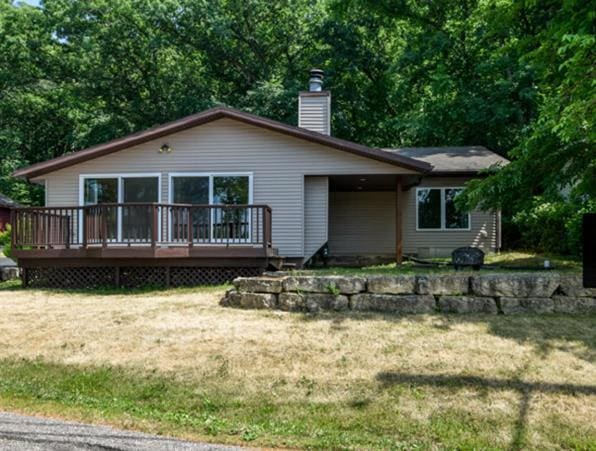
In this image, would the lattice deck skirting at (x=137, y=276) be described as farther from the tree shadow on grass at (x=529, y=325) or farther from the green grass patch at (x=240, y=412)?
the green grass patch at (x=240, y=412)

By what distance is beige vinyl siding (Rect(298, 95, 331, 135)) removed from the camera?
13.7m

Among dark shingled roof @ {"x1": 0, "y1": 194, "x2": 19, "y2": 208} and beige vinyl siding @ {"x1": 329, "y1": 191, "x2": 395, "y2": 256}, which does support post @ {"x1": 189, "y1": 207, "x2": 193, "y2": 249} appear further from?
dark shingled roof @ {"x1": 0, "y1": 194, "x2": 19, "y2": 208}

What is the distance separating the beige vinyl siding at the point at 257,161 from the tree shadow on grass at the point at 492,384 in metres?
6.95

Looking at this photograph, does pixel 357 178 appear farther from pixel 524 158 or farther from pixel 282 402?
pixel 282 402

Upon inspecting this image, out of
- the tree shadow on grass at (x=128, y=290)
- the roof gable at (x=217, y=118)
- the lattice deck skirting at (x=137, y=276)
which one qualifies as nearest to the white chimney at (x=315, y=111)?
the roof gable at (x=217, y=118)

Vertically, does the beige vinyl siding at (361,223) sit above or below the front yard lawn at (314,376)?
above

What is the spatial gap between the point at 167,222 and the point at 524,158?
22.7ft

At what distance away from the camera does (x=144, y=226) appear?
10258mm

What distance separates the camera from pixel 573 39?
14.6 feet

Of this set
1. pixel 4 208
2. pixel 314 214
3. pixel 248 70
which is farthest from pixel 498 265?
pixel 4 208

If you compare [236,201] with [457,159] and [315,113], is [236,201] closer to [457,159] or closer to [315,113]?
[315,113]

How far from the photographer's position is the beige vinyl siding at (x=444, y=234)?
46.1ft

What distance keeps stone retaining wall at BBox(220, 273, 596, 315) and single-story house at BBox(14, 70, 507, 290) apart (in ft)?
9.05

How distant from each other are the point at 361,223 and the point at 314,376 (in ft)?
31.7
